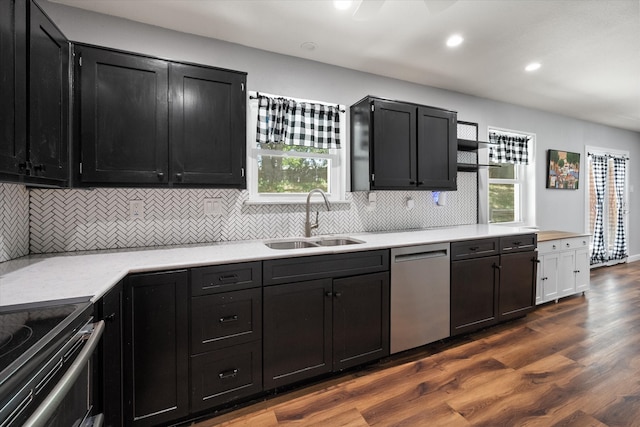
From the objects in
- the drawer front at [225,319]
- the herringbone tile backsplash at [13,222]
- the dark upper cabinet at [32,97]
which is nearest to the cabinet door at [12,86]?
the dark upper cabinet at [32,97]

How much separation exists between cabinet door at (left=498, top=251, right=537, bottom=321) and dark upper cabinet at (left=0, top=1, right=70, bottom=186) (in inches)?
138

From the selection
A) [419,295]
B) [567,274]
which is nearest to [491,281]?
[419,295]

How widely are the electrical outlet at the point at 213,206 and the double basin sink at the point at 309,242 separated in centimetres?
49

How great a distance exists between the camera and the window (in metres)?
4.04

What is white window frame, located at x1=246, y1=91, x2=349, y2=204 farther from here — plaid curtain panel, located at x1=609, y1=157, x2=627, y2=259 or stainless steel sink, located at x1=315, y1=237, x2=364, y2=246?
plaid curtain panel, located at x1=609, y1=157, x2=627, y2=259

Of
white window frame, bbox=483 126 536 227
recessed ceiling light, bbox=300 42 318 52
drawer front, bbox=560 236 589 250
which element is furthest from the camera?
white window frame, bbox=483 126 536 227

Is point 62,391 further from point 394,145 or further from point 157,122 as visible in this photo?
point 394,145

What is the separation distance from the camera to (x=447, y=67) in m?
2.99

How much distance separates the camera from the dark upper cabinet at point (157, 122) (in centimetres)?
177

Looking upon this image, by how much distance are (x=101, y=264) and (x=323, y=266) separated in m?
1.32

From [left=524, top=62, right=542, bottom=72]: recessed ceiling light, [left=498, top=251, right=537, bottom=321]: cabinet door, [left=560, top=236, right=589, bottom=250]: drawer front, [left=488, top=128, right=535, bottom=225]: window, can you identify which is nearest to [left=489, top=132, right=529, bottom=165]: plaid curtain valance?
[left=488, top=128, right=535, bottom=225]: window

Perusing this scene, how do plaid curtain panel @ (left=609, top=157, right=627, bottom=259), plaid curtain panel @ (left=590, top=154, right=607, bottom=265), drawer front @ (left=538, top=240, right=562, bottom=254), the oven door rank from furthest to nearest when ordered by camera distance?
plaid curtain panel @ (left=609, top=157, right=627, bottom=259), plaid curtain panel @ (left=590, top=154, right=607, bottom=265), drawer front @ (left=538, top=240, right=562, bottom=254), the oven door

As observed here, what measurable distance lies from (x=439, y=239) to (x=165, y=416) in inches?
89.9

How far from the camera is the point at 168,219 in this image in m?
2.28
